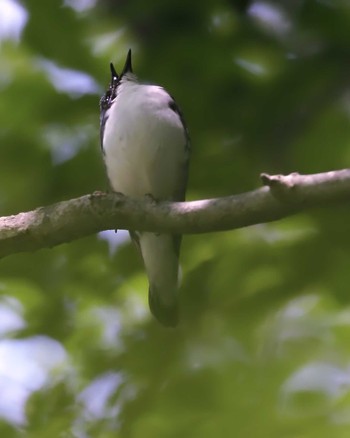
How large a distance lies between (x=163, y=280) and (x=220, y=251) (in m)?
0.34

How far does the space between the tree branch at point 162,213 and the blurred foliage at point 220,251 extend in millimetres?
80

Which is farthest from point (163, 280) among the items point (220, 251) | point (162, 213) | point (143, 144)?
point (143, 144)

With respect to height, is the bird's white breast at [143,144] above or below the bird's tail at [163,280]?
above

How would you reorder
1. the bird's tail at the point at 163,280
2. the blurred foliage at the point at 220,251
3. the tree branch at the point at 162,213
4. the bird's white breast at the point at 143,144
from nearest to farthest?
the blurred foliage at the point at 220,251, the bird's tail at the point at 163,280, the tree branch at the point at 162,213, the bird's white breast at the point at 143,144

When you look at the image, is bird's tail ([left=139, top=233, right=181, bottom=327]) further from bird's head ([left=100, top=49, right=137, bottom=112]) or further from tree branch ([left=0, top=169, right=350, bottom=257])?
bird's head ([left=100, top=49, right=137, bottom=112])

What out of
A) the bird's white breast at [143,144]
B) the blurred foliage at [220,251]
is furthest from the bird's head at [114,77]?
the bird's white breast at [143,144]

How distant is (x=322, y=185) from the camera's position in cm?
60

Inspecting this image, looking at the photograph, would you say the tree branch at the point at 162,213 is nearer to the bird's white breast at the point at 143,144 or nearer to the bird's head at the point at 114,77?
the bird's head at the point at 114,77

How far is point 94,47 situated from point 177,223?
43cm

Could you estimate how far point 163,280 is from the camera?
2.83ft

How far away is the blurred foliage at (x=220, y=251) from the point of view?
400 millimetres


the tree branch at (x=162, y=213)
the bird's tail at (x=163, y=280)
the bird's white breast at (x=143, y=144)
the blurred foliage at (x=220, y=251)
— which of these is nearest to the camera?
the blurred foliage at (x=220, y=251)

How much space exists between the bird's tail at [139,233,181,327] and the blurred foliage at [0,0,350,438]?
0.02m

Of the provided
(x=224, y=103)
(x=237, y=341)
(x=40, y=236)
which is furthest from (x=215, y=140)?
(x=40, y=236)
